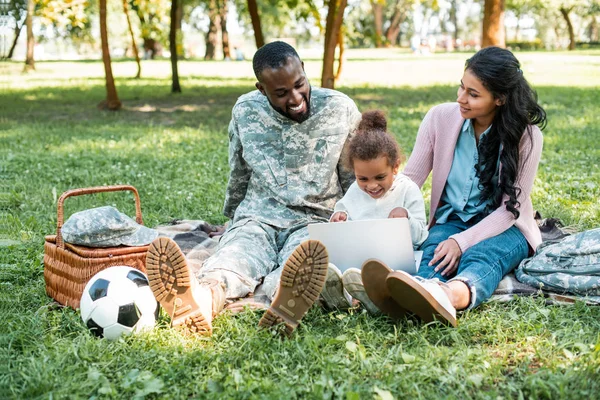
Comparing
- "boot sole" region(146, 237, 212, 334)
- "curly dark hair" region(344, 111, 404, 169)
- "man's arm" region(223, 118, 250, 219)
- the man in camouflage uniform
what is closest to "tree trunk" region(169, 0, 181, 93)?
"man's arm" region(223, 118, 250, 219)

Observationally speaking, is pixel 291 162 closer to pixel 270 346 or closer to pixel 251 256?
pixel 251 256

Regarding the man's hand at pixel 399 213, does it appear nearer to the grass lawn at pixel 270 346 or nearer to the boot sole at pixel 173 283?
the grass lawn at pixel 270 346

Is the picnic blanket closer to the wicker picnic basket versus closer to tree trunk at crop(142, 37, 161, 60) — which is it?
the wicker picnic basket

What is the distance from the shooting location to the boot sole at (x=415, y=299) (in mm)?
3016

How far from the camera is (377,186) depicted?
3725mm

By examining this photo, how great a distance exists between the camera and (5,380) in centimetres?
279

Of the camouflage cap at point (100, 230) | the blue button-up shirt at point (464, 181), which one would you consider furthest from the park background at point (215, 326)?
the blue button-up shirt at point (464, 181)

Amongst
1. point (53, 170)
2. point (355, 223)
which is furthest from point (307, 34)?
point (355, 223)

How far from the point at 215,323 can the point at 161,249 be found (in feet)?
1.72

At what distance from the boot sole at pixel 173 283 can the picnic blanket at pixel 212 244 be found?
0.73m

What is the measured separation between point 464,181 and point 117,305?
2.07 metres

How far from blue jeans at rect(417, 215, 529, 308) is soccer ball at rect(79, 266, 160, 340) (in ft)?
4.78

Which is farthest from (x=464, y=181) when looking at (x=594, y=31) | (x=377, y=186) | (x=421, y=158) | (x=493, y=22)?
(x=594, y=31)

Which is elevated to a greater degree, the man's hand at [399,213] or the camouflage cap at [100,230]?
the man's hand at [399,213]
